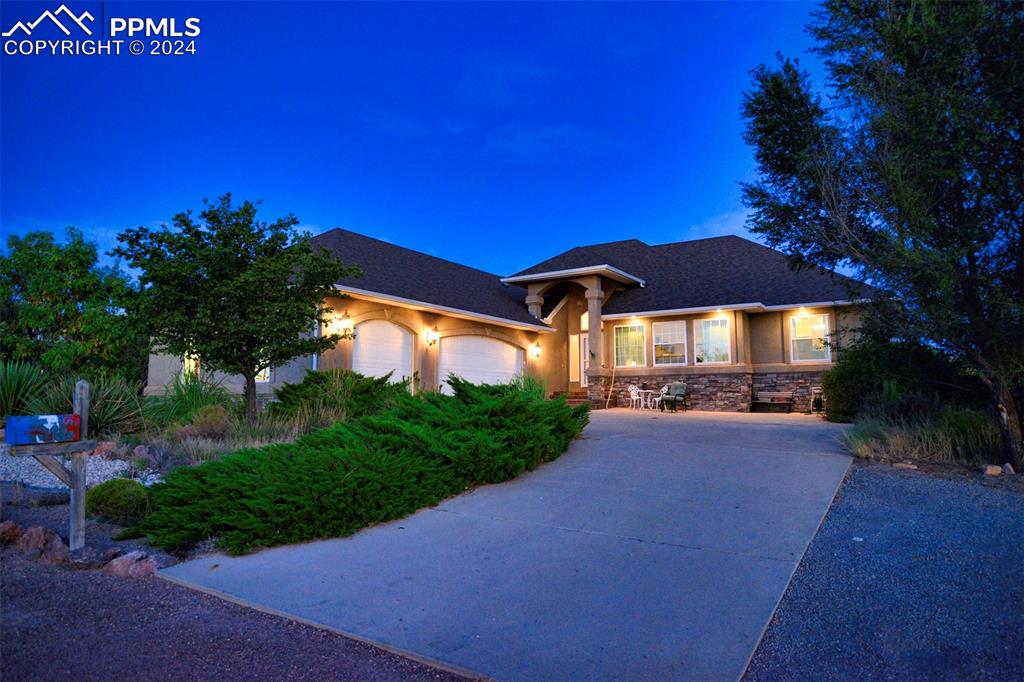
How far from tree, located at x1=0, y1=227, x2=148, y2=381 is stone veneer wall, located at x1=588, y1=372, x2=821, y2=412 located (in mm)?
15898

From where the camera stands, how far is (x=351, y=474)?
19.4 ft

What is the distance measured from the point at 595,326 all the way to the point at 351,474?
614 inches

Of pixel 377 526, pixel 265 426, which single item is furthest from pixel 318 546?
pixel 265 426

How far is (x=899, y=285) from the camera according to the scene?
26.7ft

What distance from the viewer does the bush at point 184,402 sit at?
411 inches

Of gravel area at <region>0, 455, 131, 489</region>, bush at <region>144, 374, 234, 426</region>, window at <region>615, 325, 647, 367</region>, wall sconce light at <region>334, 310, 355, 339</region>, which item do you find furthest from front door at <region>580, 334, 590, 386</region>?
gravel area at <region>0, 455, 131, 489</region>

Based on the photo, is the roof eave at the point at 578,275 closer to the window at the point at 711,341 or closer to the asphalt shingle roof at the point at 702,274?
the asphalt shingle roof at the point at 702,274

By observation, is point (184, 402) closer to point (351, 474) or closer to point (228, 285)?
point (228, 285)

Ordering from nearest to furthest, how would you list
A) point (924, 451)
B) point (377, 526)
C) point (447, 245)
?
point (377, 526) → point (924, 451) → point (447, 245)

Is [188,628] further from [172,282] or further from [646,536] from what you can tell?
[172,282]

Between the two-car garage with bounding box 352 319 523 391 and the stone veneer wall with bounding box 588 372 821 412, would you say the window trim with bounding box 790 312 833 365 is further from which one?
the two-car garage with bounding box 352 319 523 391

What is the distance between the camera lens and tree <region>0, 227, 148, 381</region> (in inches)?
775

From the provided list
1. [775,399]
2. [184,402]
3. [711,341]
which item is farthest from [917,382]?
[184,402]

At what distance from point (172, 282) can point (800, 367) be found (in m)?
17.1
